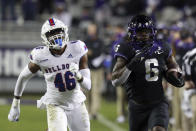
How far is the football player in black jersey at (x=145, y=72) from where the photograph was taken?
20.5ft

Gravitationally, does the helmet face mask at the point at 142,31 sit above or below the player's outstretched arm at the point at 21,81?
above

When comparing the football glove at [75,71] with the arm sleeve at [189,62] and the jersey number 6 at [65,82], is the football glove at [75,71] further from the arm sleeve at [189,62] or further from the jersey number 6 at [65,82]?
the arm sleeve at [189,62]

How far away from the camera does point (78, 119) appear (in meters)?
6.52

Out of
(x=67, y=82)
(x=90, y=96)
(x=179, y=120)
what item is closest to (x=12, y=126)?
(x=90, y=96)

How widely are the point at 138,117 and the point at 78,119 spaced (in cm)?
68

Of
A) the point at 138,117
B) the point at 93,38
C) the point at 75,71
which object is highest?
the point at 93,38

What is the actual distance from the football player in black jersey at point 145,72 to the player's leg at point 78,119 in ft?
1.73

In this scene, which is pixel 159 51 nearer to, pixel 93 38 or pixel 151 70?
pixel 151 70

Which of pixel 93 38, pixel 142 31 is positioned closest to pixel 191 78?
pixel 142 31

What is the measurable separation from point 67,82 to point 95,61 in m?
5.70

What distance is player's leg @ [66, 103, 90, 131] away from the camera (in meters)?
6.52

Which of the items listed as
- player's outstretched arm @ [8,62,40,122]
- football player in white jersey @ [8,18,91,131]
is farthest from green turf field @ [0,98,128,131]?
football player in white jersey @ [8,18,91,131]

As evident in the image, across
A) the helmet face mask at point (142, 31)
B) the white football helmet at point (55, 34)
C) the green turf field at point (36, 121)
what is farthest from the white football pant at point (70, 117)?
the green turf field at point (36, 121)

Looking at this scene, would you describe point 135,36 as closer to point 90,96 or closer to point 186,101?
point 186,101
